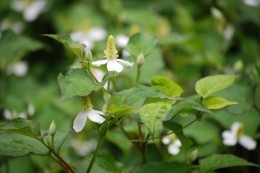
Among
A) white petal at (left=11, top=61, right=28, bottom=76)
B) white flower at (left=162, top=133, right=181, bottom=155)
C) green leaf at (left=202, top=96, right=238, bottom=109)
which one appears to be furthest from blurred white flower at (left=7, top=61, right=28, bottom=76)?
green leaf at (left=202, top=96, right=238, bottom=109)

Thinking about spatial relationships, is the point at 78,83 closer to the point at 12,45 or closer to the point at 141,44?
the point at 141,44

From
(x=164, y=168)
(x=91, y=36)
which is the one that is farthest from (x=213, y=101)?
(x=91, y=36)

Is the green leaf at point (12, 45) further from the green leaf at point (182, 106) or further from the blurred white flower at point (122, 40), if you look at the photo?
the green leaf at point (182, 106)

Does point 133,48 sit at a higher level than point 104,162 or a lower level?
higher

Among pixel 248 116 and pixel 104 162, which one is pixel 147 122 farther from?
pixel 248 116

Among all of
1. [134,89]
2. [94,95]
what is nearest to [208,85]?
[134,89]

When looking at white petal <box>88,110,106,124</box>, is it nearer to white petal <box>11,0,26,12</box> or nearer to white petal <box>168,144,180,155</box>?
white petal <box>168,144,180,155</box>
